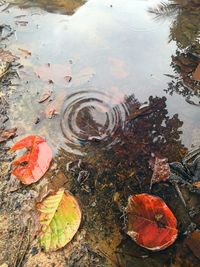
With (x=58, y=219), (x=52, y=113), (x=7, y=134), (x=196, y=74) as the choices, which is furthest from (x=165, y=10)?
(x=58, y=219)

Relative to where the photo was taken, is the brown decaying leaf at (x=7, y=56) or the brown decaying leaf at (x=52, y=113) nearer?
the brown decaying leaf at (x=52, y=113)

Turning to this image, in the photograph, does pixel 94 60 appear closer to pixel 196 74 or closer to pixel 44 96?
pixel 44 96

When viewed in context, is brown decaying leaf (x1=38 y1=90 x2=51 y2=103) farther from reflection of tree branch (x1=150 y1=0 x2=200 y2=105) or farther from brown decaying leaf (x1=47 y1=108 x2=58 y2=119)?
reflection of tree branch (x1=150 y1=0 x2=200 y2=105)

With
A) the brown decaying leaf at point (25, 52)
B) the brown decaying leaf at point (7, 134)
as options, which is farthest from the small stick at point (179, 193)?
the brown decaying leaf at point (25, 52)

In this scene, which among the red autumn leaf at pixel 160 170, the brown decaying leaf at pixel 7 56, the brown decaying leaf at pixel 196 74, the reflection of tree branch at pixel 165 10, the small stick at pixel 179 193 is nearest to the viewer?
the small stick at pixel 179 193

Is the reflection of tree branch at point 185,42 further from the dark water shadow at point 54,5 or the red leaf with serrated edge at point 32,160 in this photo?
the red leaf with serrated edge at point 32,160
